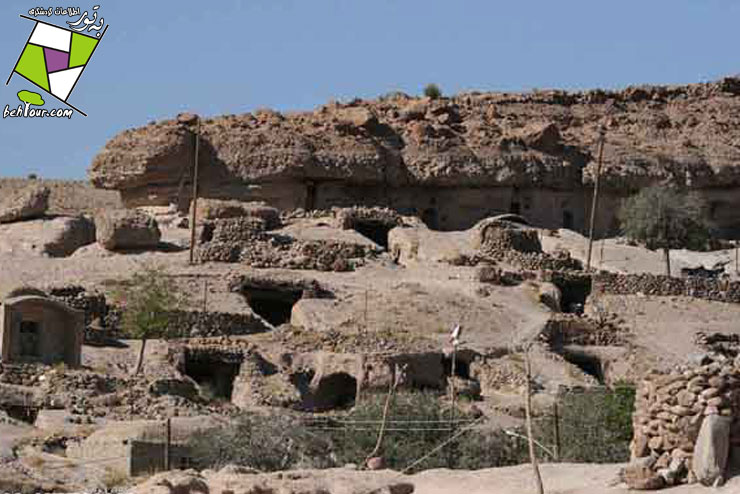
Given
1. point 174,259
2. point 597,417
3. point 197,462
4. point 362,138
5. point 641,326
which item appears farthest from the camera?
point 362,138

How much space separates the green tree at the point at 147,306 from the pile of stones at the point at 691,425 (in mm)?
24199

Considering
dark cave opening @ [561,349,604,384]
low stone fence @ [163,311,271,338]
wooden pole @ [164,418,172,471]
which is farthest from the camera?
dark cave opening @ [561,349,604,384]

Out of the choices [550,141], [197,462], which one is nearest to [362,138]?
[550,141]

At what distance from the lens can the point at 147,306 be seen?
46.9 metres

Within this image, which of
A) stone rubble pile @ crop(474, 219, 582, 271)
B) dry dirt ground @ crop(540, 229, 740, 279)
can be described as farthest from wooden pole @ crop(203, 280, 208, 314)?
dry dirt ground @ crop(540, 229, 740, 279)

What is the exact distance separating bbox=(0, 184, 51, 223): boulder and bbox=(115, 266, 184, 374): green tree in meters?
12.0

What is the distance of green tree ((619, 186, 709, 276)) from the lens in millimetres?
62781

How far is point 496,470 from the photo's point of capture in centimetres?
2266

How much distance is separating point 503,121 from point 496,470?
5210 cm

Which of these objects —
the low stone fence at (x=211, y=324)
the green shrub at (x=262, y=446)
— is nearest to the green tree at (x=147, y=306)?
the low stone fence at (x=211, y=324)

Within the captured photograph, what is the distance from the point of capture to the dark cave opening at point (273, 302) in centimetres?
5219

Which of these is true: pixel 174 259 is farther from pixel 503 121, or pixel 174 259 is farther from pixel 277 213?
pixel 503 121

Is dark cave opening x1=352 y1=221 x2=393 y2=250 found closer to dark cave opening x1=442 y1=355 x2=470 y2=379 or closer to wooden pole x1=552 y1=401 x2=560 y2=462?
dark cave opening x1=442 y1=355 x2=470 y2=379

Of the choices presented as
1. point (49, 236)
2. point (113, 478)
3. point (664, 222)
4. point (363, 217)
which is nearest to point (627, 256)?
point (664, 222)
